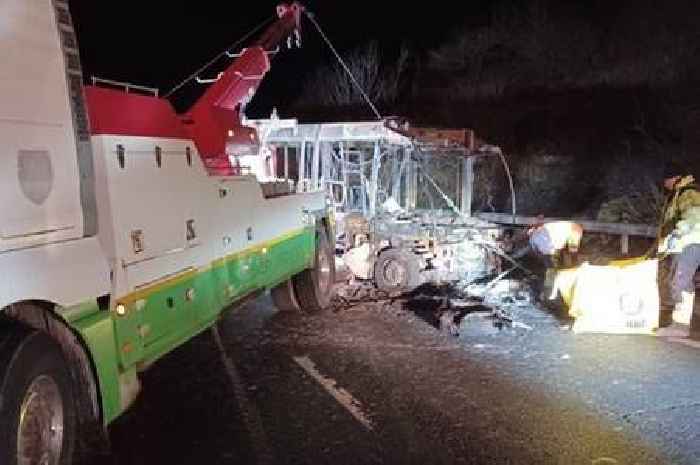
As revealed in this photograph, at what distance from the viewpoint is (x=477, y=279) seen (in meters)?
12.0

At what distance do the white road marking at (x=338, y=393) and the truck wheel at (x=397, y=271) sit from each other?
13.0 feet

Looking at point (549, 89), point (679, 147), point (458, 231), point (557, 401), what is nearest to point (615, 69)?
point (549, 89)

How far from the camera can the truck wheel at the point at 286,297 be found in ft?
32.8

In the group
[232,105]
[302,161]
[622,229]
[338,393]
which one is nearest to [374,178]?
[302,161]

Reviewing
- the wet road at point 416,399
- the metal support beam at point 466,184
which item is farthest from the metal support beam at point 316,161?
the wet road at point 416,399

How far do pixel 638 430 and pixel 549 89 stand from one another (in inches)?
1025

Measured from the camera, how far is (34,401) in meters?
4.15

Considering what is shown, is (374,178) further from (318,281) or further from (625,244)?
(625,244)

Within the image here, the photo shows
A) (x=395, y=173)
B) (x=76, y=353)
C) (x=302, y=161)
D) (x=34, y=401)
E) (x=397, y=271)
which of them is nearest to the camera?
(x=34, y=401)

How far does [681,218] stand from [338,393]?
443 centimetres

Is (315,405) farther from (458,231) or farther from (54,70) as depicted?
(458,231)

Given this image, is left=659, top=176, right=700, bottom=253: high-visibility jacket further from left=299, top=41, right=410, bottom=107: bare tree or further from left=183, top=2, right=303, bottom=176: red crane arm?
left=299, top=41, right=410, bottom=107: bare tree

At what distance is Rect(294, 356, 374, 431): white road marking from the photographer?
595cm

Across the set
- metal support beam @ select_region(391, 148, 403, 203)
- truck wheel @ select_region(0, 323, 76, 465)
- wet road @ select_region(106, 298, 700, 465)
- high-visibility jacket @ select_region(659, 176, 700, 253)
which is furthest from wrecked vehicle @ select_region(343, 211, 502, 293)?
truck wheel @ select_region(0, 323, 76, 465)
